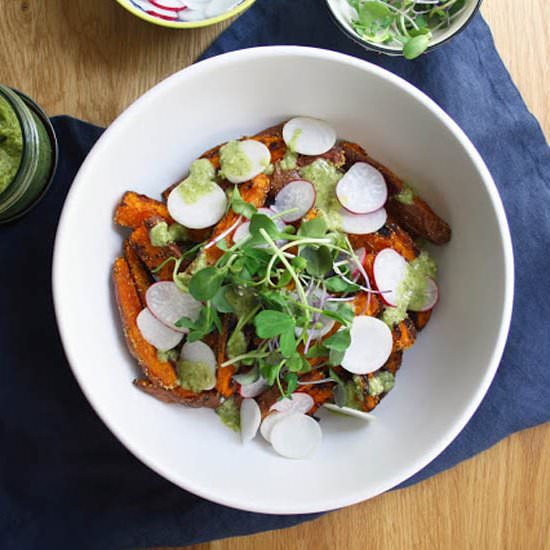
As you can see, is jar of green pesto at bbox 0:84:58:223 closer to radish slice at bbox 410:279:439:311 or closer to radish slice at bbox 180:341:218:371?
radish slice at bbox 180:341:218:371

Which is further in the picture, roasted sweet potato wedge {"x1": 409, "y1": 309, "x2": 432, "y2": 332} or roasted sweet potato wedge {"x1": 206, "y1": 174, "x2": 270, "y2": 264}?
roasted sweet potato wedge {"x1": 409, "y1": 309, "x2": 432, "y2": 332}

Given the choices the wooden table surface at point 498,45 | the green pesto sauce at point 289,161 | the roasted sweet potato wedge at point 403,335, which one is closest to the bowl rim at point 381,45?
the wooden table surface at point 498,45

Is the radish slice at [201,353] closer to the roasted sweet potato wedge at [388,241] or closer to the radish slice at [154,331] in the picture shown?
the radish slice at [154,331]

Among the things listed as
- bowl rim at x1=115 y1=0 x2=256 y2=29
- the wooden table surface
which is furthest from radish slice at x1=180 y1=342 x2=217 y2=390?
bowl rim at x1=115 y1=0 x2=256 y2=29

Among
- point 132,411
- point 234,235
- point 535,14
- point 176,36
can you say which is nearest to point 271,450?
point 132,411

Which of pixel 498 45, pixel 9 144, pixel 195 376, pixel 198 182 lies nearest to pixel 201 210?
pixel 198 182

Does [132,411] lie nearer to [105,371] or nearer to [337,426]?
[105,371]

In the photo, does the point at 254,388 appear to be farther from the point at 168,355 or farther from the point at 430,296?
the point at 430,296
